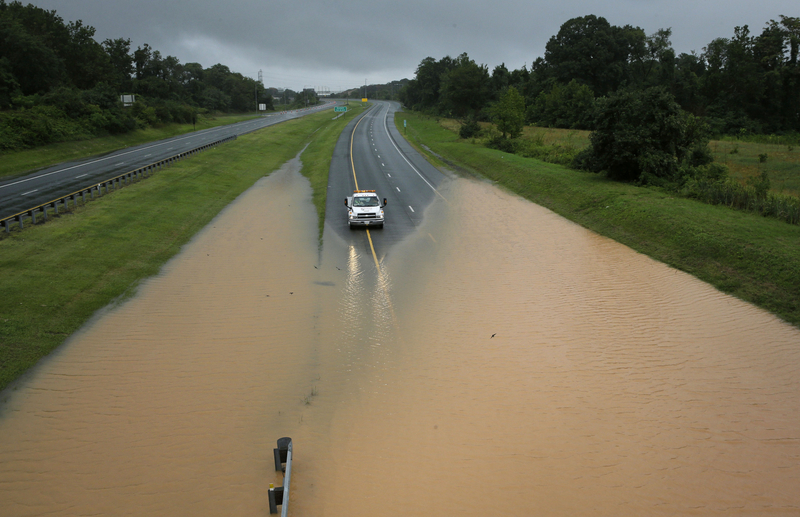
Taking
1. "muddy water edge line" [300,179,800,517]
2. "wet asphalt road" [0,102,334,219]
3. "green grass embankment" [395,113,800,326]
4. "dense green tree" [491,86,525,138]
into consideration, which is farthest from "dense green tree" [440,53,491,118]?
"muddy water edge line" [300,179,800,517]

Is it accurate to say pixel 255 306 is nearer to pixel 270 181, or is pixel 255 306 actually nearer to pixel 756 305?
pixel 756 305

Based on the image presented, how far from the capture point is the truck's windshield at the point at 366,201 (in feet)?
91.2

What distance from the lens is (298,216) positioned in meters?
29.6

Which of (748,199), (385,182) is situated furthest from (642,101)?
(385,182)

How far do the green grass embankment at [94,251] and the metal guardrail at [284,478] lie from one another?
7254 millimetres

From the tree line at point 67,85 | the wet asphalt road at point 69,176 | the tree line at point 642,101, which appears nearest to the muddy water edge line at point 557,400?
the tree line at point 642,101

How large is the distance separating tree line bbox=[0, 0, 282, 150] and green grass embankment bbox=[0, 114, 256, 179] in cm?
95

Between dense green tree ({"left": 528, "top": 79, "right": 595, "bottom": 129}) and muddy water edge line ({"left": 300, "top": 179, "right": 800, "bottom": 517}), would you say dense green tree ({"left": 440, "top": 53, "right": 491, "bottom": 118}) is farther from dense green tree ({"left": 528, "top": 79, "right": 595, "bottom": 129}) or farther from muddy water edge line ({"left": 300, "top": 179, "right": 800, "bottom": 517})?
muddy water edge line ({"left": 300, "top": 179, "right": 800, "bottom": 517})

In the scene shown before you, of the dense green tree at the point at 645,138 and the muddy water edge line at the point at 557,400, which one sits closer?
the muddy water edge line at the point at 557,400

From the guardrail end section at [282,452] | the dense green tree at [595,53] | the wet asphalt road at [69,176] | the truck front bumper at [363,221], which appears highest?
the dense green tree at [595,53]

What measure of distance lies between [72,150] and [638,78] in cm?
9536

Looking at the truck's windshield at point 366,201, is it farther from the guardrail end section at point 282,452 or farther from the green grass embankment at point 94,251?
the guardrail end section at point 282,452

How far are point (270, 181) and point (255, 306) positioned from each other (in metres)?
25.4

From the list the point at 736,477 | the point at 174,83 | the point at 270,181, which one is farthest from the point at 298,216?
the point at 174,83
